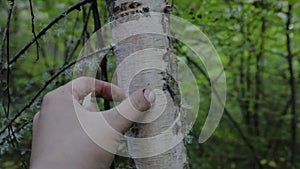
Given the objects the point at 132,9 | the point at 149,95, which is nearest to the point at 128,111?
the point at 149,95

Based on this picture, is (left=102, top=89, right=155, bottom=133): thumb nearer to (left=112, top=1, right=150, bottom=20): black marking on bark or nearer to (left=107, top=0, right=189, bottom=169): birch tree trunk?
(left=107, top=0, right=189, bottom=169): birch tree trunk

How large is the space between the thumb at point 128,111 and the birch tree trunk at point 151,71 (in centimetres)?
3

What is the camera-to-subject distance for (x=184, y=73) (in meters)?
0.97

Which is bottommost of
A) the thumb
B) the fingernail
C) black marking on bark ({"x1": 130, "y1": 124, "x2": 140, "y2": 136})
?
black marking on bark ({"x1": 130, "y1": 124, "x2": 140, "y2": 136})

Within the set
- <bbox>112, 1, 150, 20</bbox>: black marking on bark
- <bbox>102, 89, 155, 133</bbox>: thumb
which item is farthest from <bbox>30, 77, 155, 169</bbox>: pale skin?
<bbox>112, 1, 150, 20</bbox>: black marking on bark

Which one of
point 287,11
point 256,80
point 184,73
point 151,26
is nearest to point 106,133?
point 151,26

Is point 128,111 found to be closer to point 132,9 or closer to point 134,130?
point 134,130

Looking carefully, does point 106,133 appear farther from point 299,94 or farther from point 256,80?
point 299,94

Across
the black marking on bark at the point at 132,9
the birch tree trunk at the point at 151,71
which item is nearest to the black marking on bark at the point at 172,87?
the birch tree trunk at the point at 151,71

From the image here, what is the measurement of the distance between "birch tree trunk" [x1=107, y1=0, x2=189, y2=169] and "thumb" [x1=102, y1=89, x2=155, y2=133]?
1.1 inches

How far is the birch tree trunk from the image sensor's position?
1.83 ft

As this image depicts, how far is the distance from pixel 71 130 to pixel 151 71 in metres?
0.15

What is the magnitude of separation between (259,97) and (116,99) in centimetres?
252

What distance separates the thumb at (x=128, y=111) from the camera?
52 cm
